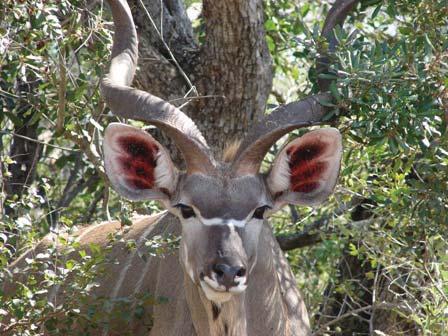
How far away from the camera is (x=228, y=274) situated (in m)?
3.66

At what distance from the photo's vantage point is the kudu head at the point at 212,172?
393 centimetres

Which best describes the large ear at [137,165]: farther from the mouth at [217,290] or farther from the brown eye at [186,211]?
the mouth at [217,290]

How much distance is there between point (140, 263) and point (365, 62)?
1.70m

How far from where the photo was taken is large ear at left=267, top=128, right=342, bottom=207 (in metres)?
4.10

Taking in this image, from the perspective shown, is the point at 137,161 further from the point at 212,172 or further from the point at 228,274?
the point at 228,274

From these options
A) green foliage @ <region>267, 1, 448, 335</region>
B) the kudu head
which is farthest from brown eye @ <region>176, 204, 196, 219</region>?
green foliage @ <region>267, 1, 448, 335</region>

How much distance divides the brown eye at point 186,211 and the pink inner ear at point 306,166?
0.47m

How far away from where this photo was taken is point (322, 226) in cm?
591

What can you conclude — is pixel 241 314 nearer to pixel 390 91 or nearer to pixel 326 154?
pixel 326 154

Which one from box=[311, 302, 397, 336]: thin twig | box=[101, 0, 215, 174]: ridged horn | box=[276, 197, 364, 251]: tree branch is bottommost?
box=[311, 302, 397, 336]: thin twig

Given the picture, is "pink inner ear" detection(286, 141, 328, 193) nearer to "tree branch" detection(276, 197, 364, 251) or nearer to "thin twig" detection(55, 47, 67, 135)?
"thin twig" detection(55, 47, 67, 135)

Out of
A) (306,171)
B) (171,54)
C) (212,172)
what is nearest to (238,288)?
(212,172)

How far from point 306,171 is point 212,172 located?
394 mm

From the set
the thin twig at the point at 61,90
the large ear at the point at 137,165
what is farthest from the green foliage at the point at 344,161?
the large ear at the point at 137,165
